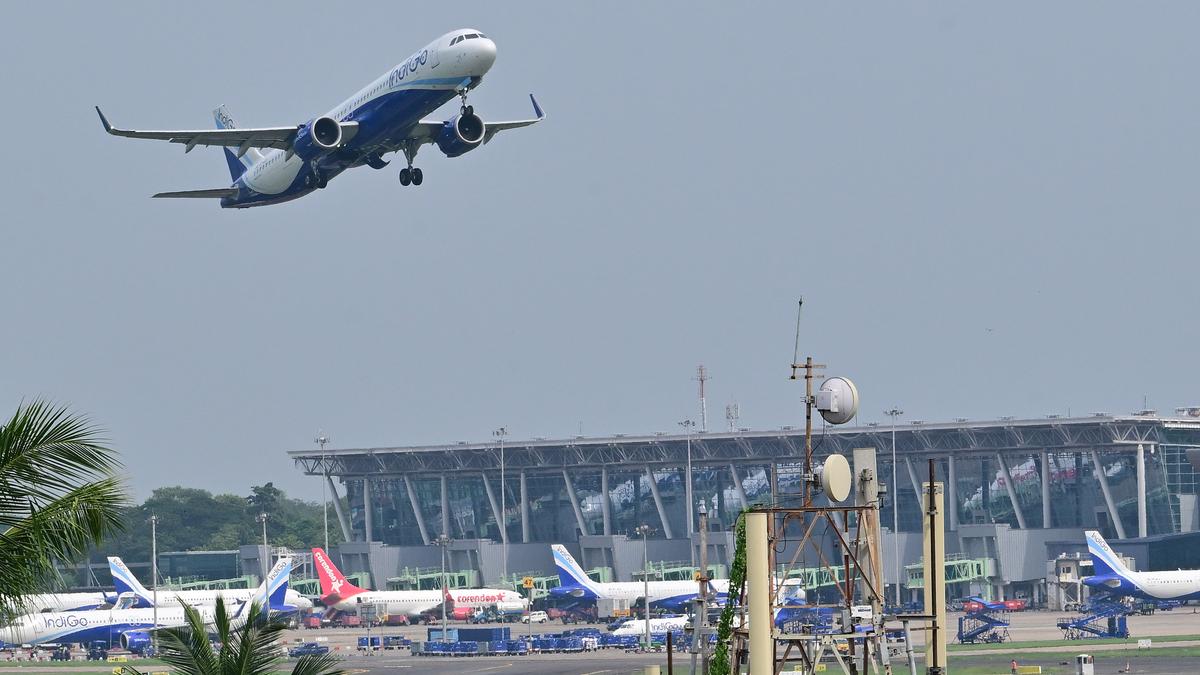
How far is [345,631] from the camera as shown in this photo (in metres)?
186

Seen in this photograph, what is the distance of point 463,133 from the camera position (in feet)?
280

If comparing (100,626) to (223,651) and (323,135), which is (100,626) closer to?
(323,135)

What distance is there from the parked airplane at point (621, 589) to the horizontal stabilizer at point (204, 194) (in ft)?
315

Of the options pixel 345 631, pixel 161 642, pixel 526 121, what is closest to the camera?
pixel 161 642

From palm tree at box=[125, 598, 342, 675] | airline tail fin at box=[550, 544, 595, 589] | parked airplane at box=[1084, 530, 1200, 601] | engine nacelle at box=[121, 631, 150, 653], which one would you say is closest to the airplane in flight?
palm tree at box=[125, 598, 342, 675]

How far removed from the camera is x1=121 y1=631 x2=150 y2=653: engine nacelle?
5940 inches

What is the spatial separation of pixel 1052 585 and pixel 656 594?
43945 millimetres

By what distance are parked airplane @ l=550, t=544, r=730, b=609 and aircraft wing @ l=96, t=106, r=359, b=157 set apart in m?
103

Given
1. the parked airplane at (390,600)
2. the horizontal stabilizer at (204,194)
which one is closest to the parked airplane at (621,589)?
the parked airplane at (390,600)

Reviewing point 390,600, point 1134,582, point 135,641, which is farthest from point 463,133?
point 390,600

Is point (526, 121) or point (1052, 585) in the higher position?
point (526, 121)

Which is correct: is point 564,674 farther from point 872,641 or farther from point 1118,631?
point 872,641

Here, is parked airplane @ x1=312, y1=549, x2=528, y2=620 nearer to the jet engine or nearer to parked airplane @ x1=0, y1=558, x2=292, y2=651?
parked airplane @ x1=0, y1=558, x2=292, y2=651

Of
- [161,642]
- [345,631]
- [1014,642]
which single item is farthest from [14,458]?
[345,631]
